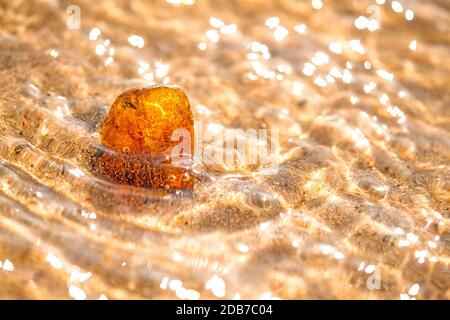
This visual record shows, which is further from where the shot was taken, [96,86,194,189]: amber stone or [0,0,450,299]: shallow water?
[96,86,194,189]: amber stone

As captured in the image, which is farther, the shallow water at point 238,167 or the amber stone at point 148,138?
the amber stone at point 148,138

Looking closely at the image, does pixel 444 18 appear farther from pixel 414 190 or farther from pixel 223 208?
pixel 223 208

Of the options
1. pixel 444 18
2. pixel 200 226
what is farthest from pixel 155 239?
pixel 444 18

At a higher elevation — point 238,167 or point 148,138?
point 148,138
